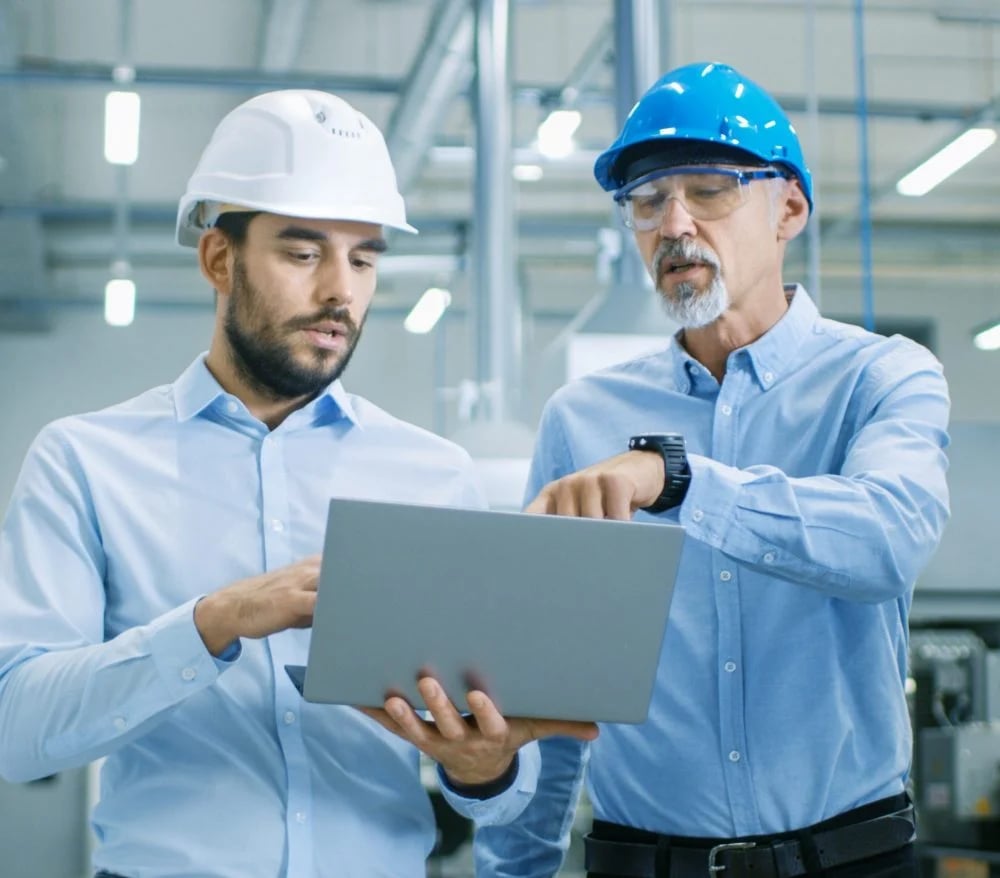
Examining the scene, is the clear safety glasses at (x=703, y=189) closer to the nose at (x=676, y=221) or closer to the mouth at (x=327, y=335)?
the nose at (x=676, y=221)

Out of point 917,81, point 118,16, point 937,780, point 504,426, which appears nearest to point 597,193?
point 917,81

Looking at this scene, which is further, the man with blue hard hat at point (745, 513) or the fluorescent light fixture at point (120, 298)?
the fluorescent light fixture at point (120, 298)

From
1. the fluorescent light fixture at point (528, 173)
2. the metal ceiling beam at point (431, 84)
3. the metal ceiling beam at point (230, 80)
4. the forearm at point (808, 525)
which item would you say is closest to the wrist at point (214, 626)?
the forearm at point (808, 525)

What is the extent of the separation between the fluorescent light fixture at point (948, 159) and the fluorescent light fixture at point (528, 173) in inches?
101

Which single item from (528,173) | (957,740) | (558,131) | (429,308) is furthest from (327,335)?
(528,173)

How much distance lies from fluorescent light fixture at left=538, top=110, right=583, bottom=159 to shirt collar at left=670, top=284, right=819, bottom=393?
14.2ft

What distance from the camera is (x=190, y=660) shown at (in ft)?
4.67

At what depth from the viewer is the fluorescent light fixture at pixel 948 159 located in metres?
6.46

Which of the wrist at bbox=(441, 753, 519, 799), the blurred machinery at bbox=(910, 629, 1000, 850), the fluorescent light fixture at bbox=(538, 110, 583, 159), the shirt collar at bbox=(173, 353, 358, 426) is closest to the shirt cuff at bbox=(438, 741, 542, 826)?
the wrist at bbox=(441, 753, 519, 799)

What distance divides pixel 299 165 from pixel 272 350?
23cm

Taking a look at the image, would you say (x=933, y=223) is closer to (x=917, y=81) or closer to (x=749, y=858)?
(x=917, y=81)

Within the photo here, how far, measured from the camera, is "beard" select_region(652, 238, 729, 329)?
6.14ft

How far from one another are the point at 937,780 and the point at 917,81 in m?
5.02

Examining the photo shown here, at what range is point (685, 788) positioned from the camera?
1760mm
